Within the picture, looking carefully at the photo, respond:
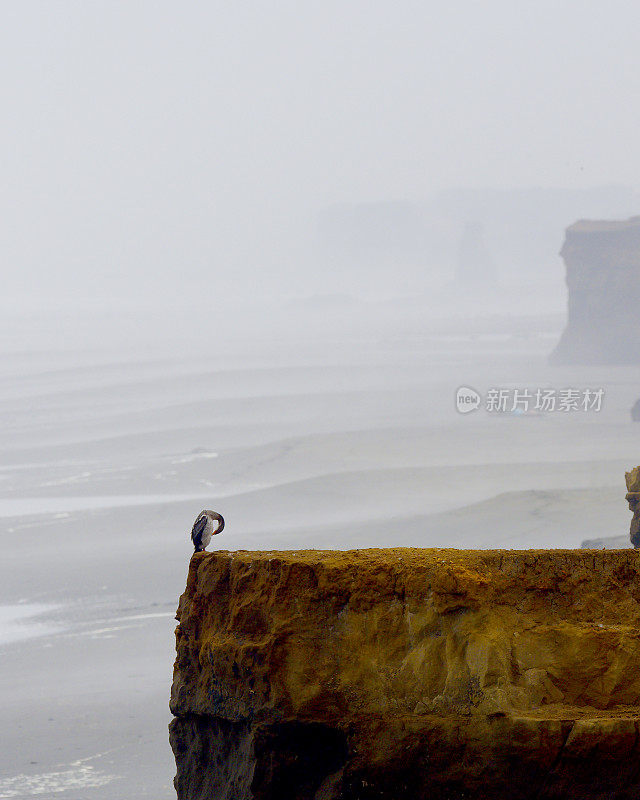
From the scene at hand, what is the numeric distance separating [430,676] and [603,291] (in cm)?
5947

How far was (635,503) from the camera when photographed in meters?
10.4

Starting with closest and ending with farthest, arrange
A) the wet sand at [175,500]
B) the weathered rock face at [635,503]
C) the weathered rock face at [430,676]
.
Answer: the weathered rock face at [430,676], the weathered rock face at [635,503], the wet sand at [175,500]

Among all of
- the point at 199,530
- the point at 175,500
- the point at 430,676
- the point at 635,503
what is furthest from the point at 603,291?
the point at 430,676

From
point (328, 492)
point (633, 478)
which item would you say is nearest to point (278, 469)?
point (328, 492)

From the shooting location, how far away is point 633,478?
36.0ft

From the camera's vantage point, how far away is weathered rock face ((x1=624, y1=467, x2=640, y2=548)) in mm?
10219

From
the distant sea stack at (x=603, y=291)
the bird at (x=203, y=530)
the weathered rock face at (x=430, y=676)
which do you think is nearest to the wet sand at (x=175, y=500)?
the bird at (x=203, y=530)

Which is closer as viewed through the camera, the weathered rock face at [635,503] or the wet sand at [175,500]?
the weathered rock face at [635,503]

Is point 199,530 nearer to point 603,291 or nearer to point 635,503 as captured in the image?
point 635,503

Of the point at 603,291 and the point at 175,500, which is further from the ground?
the point at 603,291

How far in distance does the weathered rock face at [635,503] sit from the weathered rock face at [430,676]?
16.0 feet

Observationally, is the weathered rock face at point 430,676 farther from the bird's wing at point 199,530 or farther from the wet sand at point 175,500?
the wet sand at point 175,500

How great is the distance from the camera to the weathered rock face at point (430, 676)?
5.08 meters

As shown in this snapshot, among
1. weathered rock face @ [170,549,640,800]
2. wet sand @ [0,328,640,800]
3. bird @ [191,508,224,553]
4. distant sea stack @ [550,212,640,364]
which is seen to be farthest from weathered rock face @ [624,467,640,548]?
distant sea stack @ [550,212,640,364]
